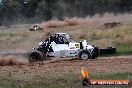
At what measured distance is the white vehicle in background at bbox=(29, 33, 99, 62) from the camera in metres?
25.2

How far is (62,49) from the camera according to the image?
25.5 meters

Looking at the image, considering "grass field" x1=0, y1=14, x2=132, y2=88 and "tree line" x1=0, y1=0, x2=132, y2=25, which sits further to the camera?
"tree line" x1=0, y1=0, x2=132, y2=25

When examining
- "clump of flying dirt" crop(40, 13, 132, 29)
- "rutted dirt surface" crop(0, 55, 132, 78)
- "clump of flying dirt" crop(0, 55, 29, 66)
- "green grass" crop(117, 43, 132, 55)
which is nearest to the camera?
"rutted dirt surface" crop(0, 55, 132, 78)

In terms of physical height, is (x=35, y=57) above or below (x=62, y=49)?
below

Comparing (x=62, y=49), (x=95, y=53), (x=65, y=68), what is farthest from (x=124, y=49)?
(x=65, y=68)

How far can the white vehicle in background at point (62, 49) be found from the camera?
25180 mm

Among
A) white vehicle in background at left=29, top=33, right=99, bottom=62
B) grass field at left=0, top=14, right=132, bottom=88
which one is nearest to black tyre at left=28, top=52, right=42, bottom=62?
white vehicle in background at left=29, top=33, right=99, bottom=62

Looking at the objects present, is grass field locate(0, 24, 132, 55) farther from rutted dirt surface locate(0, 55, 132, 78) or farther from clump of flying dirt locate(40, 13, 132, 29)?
rutted dirt surface locate(0, 55, 132, 78)

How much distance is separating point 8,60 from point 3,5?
72.1m

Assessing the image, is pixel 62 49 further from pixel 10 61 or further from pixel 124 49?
pixel 124 49

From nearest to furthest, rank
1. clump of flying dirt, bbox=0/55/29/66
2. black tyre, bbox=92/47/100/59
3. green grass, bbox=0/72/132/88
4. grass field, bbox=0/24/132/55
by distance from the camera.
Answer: green grass, bbox=0/72/132/88 → clump of flying dirt, bbox=0/55/29/66 → black tyre, bbox=92/47/100/59 → grass field, bbox=0/24/132/55

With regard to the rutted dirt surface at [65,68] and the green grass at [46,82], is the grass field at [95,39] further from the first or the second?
the green grass at [46,82]

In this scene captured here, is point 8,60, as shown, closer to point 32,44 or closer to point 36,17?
point 32,44

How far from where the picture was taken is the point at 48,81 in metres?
14.8
